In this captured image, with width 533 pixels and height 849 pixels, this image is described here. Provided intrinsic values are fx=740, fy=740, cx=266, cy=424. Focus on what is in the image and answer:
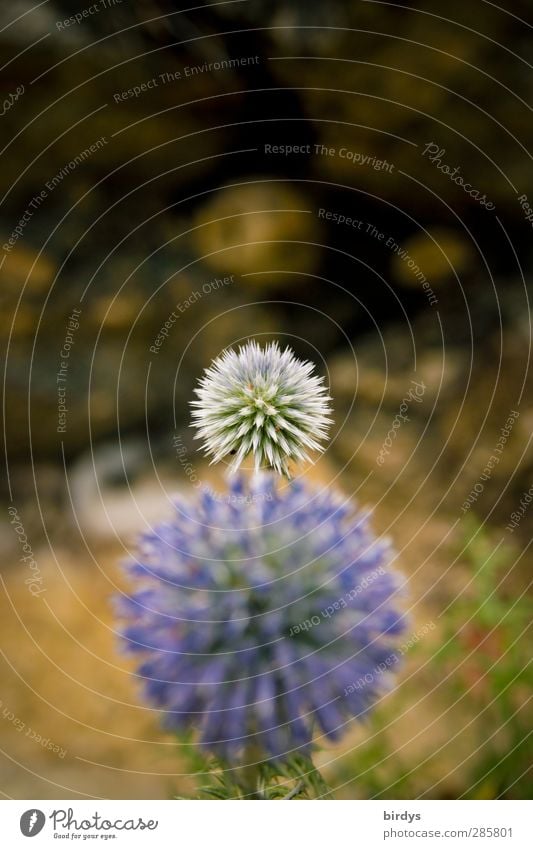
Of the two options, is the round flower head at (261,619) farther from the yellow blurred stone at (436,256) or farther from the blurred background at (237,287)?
the yellow blurred stone at (436,256)

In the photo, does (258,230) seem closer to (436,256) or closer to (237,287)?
(237,287)

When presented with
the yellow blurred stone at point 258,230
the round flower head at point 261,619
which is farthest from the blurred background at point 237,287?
the round flower head at point 261,619

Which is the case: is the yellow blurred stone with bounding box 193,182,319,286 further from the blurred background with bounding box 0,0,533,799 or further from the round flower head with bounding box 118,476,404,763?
the round flower head with bounding box 118,476,404,763

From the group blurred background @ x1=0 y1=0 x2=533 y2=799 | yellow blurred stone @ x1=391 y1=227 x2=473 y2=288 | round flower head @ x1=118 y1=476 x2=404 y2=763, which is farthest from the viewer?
yellow blurred stone @ x1=391 y1=227 x2=473 y2=288

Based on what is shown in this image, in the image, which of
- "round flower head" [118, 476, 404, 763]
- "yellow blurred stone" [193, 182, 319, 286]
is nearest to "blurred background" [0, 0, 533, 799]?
"yellow blurred stone" [193, 182, 319, 286]

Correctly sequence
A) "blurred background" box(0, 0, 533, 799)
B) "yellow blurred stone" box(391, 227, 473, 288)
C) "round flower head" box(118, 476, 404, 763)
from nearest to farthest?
1. "round flower head" box(118, 476, 404, 763)
2. "blurred background" box(0, 0, 533, 799)
3. "yellow blurred stone" box(391, 227, 473, 288)
